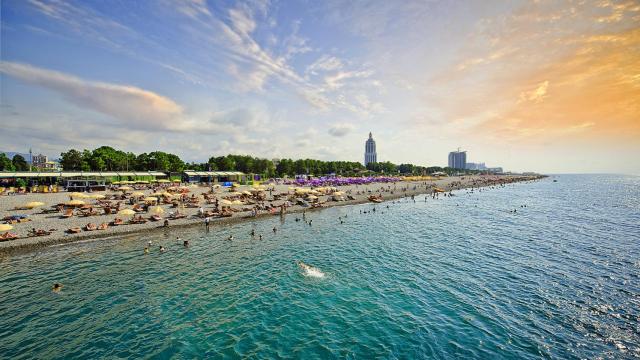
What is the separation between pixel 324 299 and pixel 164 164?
9209cm

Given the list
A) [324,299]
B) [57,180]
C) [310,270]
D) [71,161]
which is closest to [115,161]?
[71,161]

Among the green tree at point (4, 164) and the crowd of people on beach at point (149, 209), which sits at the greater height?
the green tree at point (4, 164)

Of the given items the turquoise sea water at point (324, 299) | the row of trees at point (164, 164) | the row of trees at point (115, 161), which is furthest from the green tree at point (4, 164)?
the turquoise sea water at point (324, 299)

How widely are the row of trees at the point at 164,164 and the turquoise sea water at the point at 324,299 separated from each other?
71460 mm

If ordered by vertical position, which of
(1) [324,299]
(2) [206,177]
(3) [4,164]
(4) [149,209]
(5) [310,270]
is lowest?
(1) [324,299]

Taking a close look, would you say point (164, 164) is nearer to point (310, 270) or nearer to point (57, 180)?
point (57, 180)

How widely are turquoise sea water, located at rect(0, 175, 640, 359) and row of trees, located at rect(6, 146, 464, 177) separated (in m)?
71.5

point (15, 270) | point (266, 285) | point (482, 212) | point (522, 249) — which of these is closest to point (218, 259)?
point (266, 285)

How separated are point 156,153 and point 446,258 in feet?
332

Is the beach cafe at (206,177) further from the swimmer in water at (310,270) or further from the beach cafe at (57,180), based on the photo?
the swimmer in water at (310,270)

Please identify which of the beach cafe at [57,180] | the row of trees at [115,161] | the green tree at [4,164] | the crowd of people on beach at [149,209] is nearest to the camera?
the crowd of people on beach at [149,209]

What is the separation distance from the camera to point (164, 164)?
3585 inches

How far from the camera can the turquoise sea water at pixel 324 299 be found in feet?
42.3

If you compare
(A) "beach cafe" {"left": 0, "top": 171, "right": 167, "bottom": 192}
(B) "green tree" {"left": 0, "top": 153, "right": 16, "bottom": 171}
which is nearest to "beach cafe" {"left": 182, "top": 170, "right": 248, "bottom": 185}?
(A) "beach cafe" {"left": 0, "top": 171, "right": 167, "bottom": 192}
